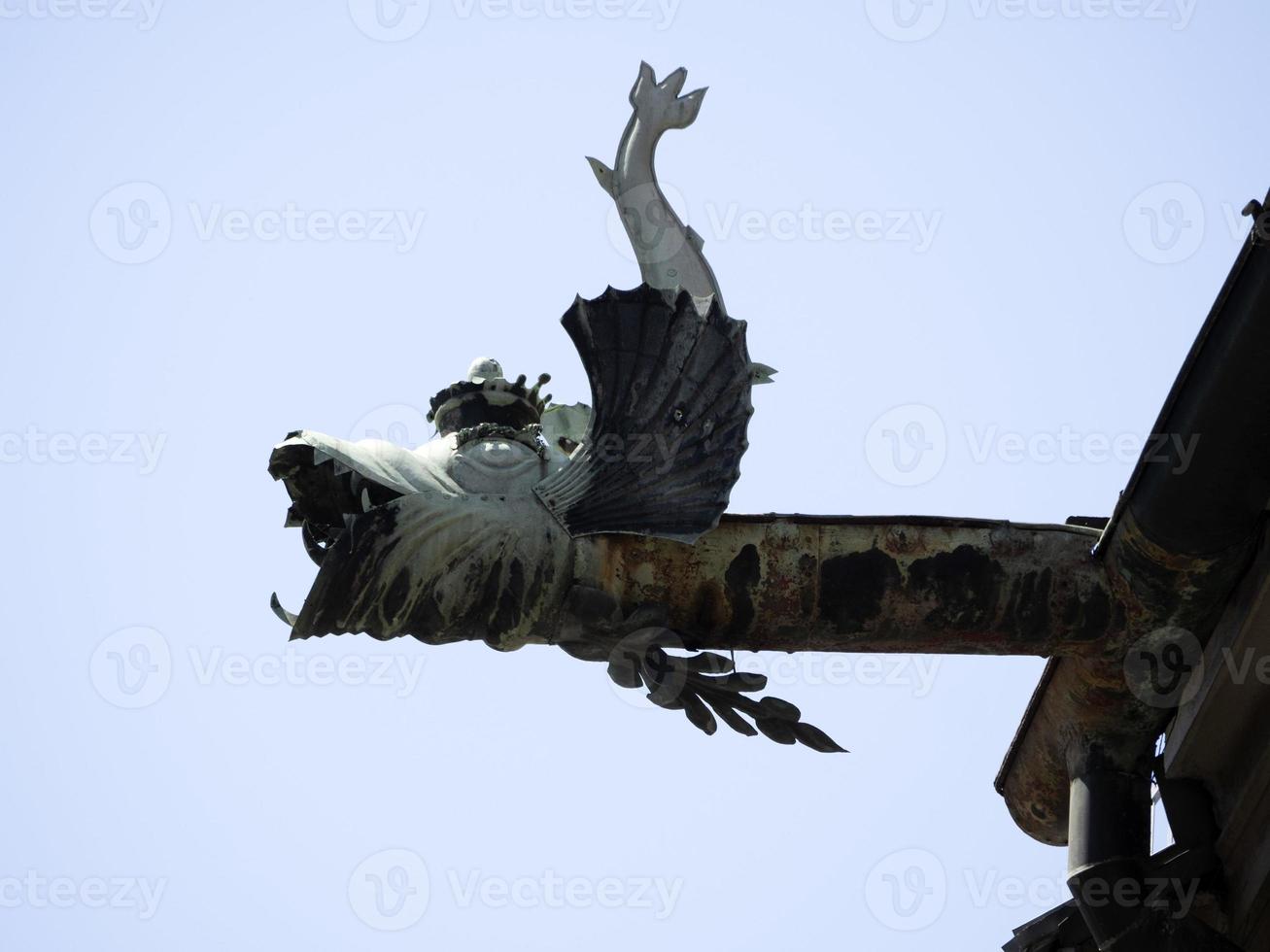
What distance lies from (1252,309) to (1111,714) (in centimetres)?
167

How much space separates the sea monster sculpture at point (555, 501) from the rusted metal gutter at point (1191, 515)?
114cm

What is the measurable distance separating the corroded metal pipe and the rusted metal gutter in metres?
0.14

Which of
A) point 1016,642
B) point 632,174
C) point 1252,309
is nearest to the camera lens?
point 1252,309

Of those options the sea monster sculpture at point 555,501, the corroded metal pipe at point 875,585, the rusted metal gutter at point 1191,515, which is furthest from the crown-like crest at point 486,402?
the rusted metal gutter at point 1191,515

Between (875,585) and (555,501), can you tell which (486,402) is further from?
(875,585)

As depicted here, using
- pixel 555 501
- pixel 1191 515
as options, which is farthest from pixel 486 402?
pixel 1191 515

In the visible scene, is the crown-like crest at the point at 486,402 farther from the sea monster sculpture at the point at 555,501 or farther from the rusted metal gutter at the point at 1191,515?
the rusted metal gutter at the point at 1191,515

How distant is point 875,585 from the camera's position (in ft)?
A: 26.3

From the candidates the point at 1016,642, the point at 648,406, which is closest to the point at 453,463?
the point at 648,406

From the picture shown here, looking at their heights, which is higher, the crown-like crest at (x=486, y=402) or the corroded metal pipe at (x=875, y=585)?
the crown-like crest at (x=486, y=402)

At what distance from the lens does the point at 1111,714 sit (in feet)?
28.1

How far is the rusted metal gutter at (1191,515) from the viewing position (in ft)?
25.3

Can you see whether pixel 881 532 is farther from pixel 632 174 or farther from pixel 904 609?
pixel 632 174

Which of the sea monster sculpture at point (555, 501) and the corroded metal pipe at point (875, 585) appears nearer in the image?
the sea monster sculpture at point (555, 501)
